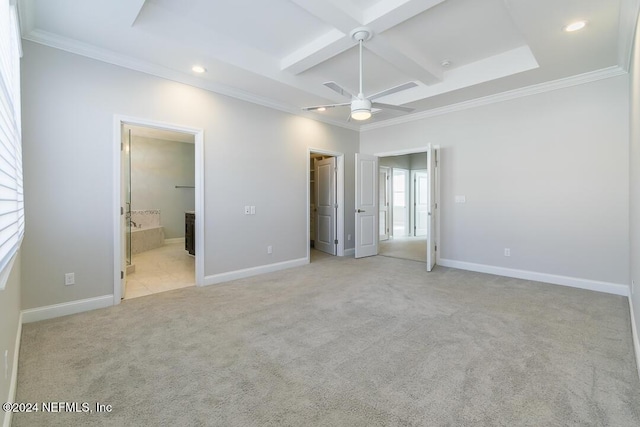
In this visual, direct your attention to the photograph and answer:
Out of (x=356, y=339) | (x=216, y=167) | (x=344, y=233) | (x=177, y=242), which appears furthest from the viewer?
(x=177, y=242)

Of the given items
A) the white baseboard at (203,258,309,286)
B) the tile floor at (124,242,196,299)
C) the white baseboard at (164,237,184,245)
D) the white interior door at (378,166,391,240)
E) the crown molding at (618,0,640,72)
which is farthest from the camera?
the white interior door at (378,166,391,240)

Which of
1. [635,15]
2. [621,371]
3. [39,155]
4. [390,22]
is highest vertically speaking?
[390,22]

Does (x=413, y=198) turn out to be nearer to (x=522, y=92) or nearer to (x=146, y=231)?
(x=522, y=92)

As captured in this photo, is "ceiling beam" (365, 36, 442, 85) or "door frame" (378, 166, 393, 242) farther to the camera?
"door frame" (378, 166, 393, 242)

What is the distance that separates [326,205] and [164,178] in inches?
178

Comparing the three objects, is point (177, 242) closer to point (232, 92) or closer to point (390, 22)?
point (232, 92)

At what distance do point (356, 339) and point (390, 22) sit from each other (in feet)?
9.59

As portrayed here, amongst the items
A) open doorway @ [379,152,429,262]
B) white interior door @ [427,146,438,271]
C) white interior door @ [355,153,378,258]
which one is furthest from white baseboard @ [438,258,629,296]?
open doorway @ [379,152,429,262]

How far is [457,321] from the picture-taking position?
279cm

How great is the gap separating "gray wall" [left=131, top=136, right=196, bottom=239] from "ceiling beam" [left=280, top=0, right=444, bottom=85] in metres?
5.20

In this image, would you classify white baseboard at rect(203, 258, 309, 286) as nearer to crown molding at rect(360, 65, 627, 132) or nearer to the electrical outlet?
the electrical outlet

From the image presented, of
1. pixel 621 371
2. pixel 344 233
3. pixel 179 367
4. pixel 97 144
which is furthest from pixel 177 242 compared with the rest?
pixel 621 371

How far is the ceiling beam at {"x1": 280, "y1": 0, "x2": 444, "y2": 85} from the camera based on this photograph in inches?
102

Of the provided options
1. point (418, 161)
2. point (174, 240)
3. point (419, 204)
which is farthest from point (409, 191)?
point (174, 240)
